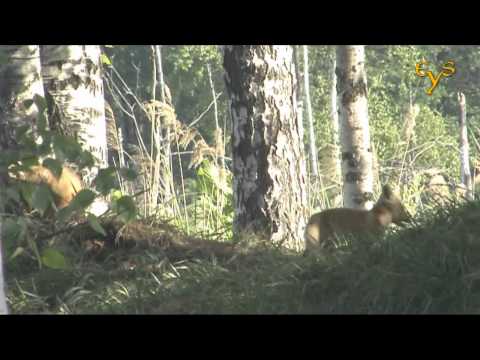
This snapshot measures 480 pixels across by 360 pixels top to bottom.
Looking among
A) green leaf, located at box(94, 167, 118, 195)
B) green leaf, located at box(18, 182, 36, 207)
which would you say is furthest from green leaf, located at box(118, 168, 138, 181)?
green leaf, located at box(18, 182, 36, 207)

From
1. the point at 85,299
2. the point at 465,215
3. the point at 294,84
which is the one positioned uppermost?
the point at 294,84

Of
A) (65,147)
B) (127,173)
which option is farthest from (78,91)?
(65,147)

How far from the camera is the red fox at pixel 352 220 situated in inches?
274

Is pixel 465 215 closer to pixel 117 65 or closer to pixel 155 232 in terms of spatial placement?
pixel 155 232

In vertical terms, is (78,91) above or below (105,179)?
above

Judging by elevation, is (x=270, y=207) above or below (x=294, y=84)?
below

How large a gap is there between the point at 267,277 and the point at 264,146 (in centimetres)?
247

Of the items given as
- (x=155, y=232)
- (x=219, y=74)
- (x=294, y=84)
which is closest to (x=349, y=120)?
(x=294, y=84)

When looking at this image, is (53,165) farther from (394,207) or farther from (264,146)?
(264,146)

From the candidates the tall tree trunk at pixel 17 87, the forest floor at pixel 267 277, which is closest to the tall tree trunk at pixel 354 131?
the forest floor at pixel 267 277

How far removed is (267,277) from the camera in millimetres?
6004

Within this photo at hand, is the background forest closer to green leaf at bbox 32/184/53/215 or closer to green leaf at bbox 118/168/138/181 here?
green leaf at bbox 118/168/138/181

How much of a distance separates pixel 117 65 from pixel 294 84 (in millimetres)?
37590

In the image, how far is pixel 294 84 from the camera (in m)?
8.59
